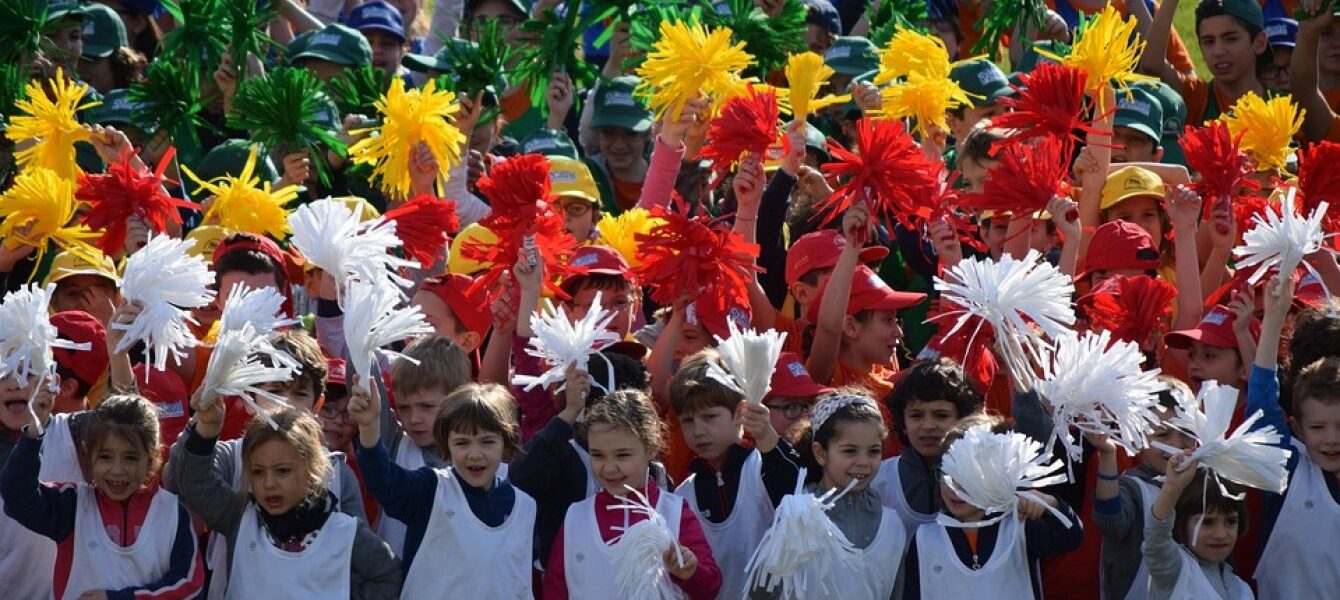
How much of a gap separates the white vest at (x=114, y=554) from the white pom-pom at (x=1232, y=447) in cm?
318

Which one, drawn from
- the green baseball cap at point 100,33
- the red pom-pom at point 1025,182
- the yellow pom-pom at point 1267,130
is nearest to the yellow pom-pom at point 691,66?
the red pom-pom at point 1025,182

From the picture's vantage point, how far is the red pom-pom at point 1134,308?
7.09 meters

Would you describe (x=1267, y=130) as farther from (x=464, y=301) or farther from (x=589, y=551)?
(x=589, y=551)

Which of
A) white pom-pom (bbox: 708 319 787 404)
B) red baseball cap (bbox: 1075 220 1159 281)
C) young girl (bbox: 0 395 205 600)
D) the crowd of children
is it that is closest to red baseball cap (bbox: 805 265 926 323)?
the crowd of children

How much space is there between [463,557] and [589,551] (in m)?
0.40

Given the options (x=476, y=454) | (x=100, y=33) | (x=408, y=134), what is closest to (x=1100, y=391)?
(x=476, y=454)

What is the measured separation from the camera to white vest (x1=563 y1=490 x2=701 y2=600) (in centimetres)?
617

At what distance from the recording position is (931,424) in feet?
21.6

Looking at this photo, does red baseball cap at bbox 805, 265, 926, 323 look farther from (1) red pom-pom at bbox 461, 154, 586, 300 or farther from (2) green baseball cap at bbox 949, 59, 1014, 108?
(2) green baseball cap at bbox 949, 59, 1014, 108

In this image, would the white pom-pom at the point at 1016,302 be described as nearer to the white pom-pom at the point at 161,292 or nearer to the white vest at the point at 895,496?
the white vest at the point at 895,496

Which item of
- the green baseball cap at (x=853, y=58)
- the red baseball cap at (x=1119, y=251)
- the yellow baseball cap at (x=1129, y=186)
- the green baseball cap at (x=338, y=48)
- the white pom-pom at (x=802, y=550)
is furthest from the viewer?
the green baseball cap at (x=338, y=48)

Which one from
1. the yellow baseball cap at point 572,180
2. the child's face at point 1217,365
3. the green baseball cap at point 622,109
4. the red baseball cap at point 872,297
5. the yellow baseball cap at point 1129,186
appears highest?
the green baseball cap at point 622,109

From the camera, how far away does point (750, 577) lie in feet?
19.9

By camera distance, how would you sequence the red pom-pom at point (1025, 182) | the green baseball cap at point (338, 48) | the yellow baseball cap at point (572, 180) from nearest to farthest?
1. the red pom-pom at point (1025, 182)
2. the yellow baseball cap at point (572, 180)
3. the green baseball cap at point (338, 48)
